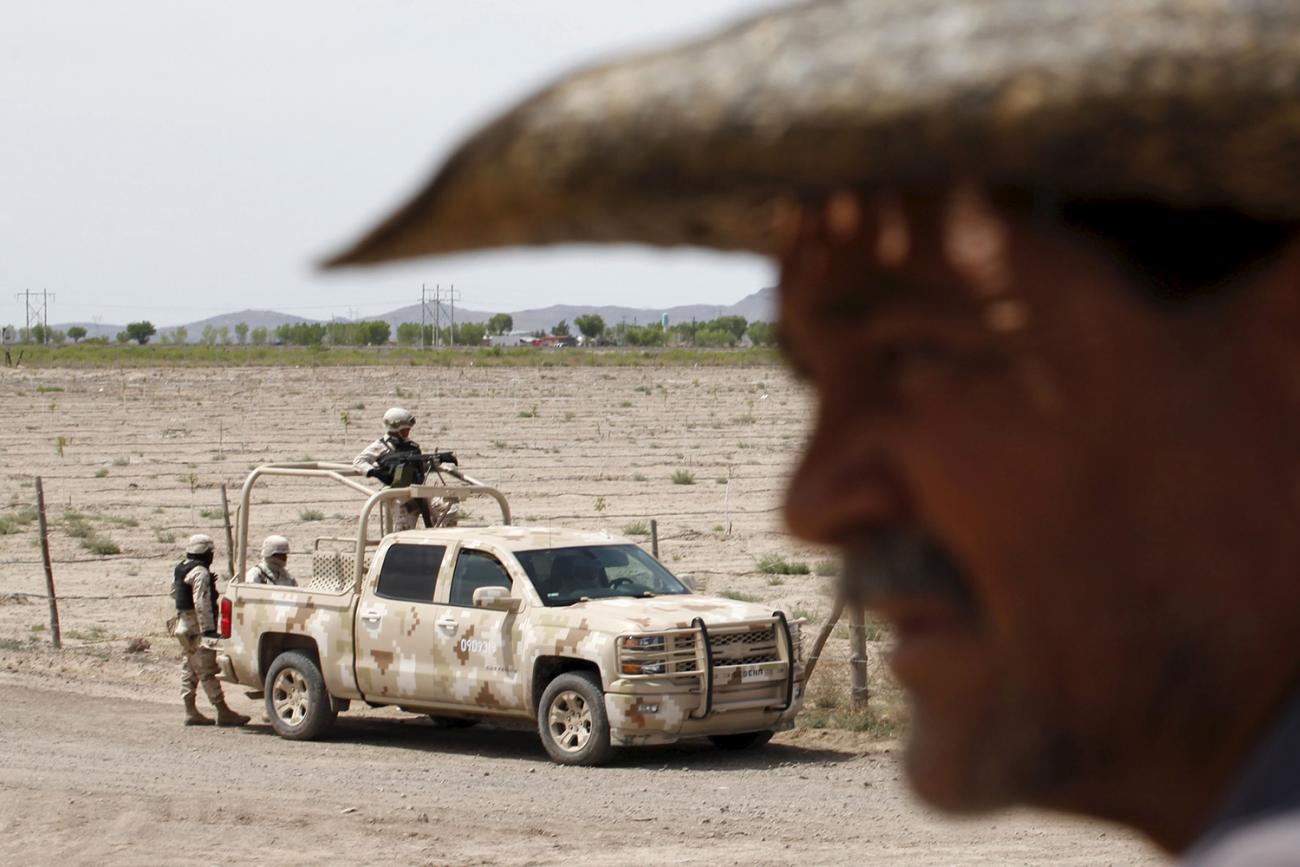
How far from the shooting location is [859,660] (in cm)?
1412

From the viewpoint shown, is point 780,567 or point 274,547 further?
point 780,567

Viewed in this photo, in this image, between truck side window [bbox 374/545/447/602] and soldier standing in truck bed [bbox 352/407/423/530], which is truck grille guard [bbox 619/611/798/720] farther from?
soldier standing in truck bed [bbox 352/407/423/530]

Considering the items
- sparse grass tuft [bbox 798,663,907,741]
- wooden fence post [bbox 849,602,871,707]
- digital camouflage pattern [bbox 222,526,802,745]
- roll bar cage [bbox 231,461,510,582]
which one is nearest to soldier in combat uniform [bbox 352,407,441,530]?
roll bar cage [bbox 231,461,510,582]

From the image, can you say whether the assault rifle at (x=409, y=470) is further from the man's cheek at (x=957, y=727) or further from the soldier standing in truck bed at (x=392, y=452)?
the man's cheek at (x=957, y=727)

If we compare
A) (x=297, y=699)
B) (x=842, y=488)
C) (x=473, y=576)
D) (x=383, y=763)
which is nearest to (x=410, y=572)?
(x=473, y=576)

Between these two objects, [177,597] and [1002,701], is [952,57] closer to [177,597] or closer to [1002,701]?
[1002,701]

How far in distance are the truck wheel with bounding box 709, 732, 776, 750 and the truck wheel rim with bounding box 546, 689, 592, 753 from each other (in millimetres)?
1147

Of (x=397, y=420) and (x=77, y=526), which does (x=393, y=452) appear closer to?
(x=397, y=420)

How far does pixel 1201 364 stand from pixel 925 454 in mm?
216

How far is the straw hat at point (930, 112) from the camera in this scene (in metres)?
1.18

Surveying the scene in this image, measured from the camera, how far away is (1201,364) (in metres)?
1.24

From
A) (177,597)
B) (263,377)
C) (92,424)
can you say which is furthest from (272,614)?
(263,377)

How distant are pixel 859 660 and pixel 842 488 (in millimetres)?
12937

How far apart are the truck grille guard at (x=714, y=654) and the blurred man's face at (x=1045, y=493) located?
1088 centimetres
